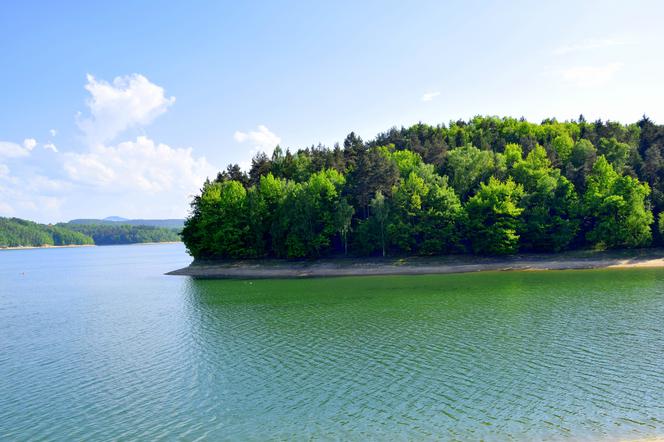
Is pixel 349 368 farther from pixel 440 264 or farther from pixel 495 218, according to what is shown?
pixel 495 218

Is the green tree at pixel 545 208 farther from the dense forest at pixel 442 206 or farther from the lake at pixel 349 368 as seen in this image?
the lake at pixel 349 368

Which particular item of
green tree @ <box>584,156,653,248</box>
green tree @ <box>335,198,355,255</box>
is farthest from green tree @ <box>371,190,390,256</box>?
green tree @ <box>584,156,653,248</box>

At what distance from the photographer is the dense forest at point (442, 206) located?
76438 mm

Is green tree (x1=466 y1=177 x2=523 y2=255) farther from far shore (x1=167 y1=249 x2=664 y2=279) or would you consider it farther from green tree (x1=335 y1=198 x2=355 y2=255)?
green tree (x1=335 y1=198 x2=355 y2=255)

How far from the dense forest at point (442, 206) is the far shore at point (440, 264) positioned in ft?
7.80

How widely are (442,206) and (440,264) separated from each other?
1148 cm

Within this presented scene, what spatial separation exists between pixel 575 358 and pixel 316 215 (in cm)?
6207

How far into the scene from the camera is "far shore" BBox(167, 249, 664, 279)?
70688 mm

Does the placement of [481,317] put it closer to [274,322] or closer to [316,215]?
[274,322]

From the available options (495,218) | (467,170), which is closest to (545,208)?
(495,218)

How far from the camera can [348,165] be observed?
10088cm

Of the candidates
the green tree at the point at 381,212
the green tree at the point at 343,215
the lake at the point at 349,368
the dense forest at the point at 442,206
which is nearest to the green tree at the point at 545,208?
the dense forest at the point at 442,206

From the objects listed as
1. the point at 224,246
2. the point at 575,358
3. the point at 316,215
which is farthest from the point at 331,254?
the point at 575,358

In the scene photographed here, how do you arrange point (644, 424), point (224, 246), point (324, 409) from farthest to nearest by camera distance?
point (224, 246) → point (324, 409) → point (644, 424)
